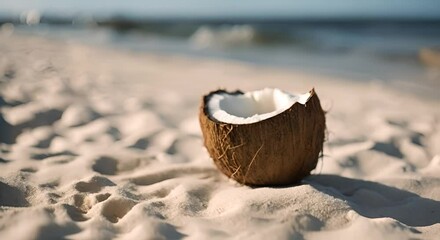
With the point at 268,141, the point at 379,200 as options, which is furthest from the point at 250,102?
the point at 379,200

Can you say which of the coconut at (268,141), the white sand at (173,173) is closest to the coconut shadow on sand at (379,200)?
the white sand at (173,173)

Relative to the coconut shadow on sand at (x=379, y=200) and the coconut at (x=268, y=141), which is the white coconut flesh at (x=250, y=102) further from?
the coconut shadow on sand at (x=379, y=200)

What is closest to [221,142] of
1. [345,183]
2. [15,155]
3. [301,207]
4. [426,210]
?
[301,207]

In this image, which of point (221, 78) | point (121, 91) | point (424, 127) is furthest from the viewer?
point (221, 78)

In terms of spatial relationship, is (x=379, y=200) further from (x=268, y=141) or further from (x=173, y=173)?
(x=173, y=173)

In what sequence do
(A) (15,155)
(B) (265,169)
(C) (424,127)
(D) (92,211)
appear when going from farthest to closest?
1. (C) (424,127)
2. (A) (15,155)
3. (B) (265,169)
4. (D) (92,211)

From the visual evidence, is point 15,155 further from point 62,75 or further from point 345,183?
point 62,75
